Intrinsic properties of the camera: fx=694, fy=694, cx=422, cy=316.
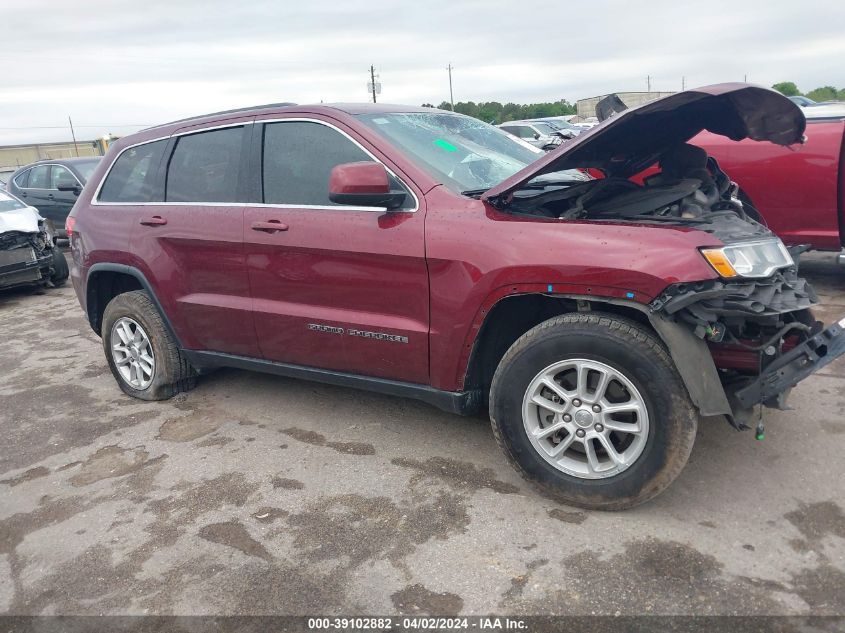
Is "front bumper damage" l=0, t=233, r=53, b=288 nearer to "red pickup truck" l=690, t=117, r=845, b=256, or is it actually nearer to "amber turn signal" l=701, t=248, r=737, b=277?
"red pickup truck" l=690, t=117, r=845, b=256

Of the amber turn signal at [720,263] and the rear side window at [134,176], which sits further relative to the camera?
the rear side window at [134,176]

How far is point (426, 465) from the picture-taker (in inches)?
143

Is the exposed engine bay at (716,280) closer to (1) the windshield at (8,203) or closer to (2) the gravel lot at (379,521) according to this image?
(2) the gravel lot at (379,521)

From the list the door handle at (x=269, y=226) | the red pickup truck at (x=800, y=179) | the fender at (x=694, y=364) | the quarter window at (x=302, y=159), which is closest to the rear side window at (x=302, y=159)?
the quarter window at (x=302, y=159)

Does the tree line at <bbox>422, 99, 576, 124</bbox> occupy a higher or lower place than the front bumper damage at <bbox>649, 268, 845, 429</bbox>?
higher

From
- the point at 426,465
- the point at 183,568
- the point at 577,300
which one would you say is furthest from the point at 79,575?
the point at 577,300

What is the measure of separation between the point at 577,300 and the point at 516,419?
60 cm

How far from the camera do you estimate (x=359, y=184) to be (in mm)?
3182

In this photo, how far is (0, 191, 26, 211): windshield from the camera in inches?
351

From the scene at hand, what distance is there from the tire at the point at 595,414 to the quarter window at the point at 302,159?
1.38 metres

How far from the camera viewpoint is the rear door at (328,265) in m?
3.40

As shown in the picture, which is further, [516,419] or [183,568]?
[516,419]

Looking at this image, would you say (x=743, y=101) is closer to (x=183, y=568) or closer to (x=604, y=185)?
(x=604, y=185)

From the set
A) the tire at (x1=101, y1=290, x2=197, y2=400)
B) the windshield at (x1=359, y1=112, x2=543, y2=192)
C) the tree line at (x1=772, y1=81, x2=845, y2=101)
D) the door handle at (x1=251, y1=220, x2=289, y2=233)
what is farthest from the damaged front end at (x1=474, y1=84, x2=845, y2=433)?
the tree line at (x1=772, y1=81, x2=845, y2=101)
